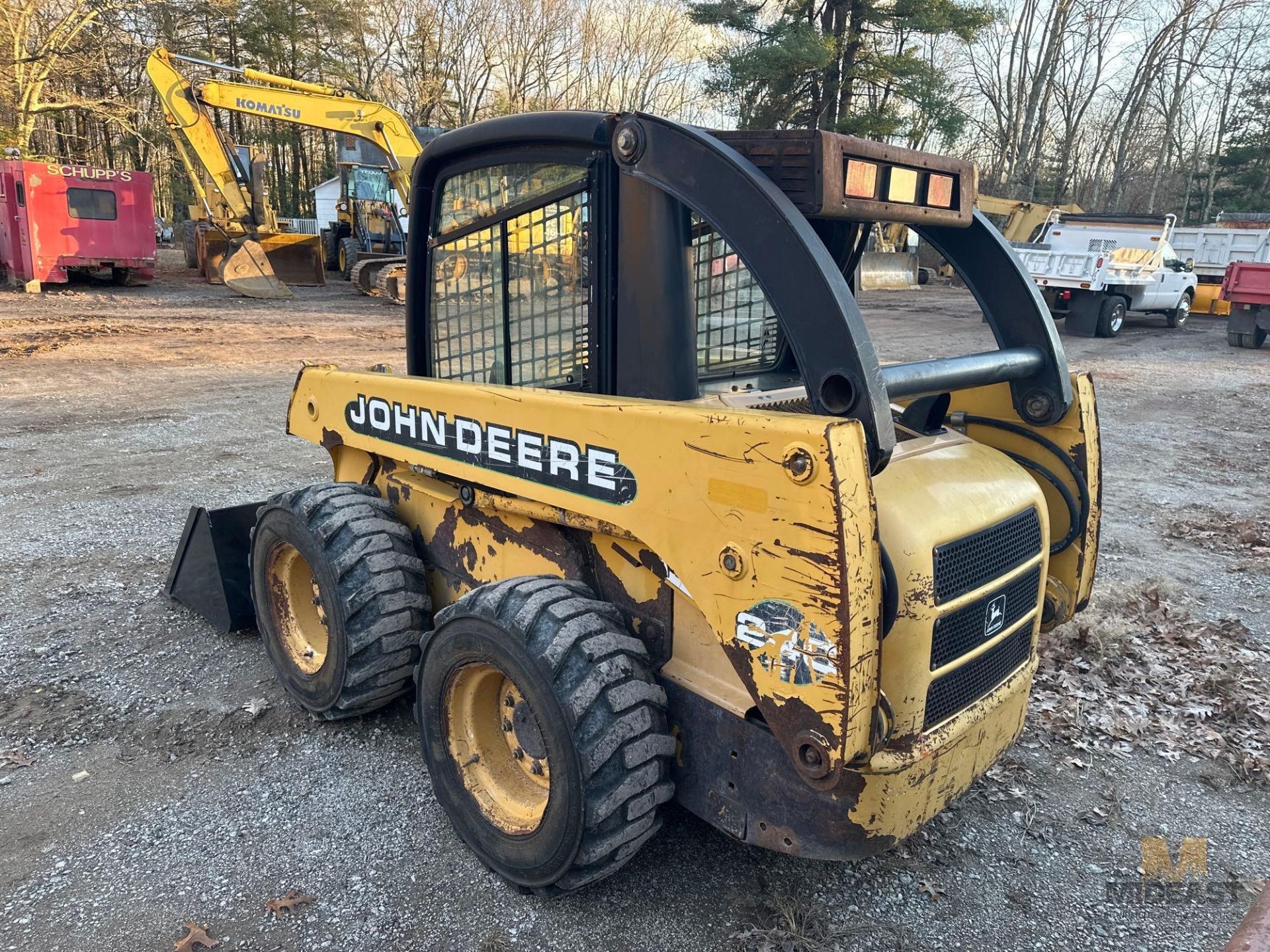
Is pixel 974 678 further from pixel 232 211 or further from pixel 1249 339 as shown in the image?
pixel 232 211

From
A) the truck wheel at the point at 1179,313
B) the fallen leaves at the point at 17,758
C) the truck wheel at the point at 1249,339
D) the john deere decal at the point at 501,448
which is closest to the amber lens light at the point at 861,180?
the john deere decal at the point at 501,448

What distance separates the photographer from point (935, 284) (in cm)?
3008

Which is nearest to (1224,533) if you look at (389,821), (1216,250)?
(389,821)

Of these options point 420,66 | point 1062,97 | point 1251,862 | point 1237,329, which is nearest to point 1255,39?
point 1062,97

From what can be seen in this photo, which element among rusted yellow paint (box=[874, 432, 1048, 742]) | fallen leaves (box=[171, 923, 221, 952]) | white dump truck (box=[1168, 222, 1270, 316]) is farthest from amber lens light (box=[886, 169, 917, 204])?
white dump truck (box=[1168, 222, 1270, 316])

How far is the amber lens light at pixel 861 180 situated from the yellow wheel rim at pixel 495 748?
1.65 meters

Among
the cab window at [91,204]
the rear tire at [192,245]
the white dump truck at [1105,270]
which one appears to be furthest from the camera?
the rear tire at [192,245]

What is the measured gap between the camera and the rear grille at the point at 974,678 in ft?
7.63

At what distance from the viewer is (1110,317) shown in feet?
57.5

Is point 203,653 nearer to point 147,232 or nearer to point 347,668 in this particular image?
point 347,668

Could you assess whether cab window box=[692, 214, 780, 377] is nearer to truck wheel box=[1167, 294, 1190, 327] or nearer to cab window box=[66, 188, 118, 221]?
cab window box=[66, 188, 118, 221]

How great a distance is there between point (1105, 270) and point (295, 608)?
17.4 metres

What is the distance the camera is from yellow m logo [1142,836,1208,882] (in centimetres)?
283

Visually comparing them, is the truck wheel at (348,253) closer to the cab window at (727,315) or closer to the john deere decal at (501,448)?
the john deere decal at (501,448)
